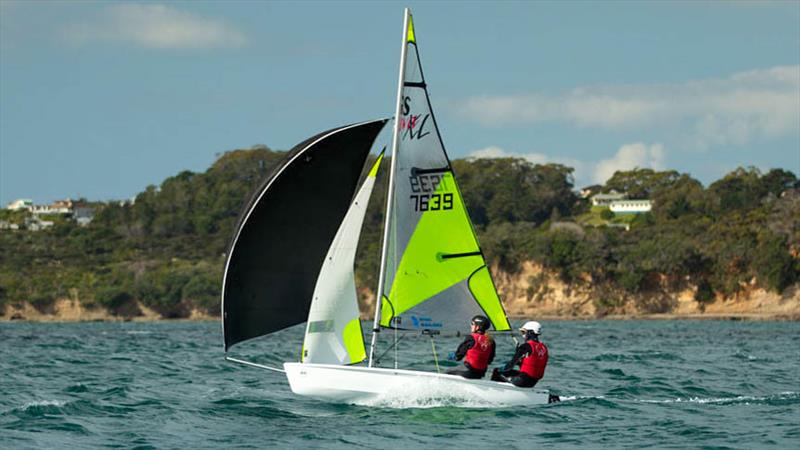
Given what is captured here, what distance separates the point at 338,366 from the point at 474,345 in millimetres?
2223

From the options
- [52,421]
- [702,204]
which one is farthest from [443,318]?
[702,204]

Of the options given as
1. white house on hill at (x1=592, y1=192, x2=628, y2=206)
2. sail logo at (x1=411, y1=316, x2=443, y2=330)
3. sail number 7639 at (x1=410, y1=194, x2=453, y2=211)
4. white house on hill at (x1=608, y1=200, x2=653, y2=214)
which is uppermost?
white house on hill at (x1=592, y1=192, x2=628, y2=206)

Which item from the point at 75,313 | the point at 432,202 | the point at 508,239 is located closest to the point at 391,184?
the point at 432,202

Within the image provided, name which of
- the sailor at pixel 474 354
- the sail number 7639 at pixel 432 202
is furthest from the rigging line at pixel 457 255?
the sailor at pixel 474 354

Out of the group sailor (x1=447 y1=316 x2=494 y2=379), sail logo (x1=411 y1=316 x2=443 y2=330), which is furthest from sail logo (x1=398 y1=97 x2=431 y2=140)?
sailor (x1=447 y1=316 x2=494 y2=379)

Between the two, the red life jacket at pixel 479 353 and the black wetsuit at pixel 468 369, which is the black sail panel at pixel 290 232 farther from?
the red life jacket at pixel 479 353

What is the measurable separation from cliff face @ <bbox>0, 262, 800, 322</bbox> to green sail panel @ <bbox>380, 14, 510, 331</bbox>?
7213 centimetres

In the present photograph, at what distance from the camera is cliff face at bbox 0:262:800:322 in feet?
300

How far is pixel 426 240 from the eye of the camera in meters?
21.2

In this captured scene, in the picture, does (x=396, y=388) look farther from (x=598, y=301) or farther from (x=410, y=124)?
(x=598, y=301)

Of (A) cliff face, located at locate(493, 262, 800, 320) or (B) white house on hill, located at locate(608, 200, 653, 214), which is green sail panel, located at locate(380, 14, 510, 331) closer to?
(A) cliff face, located at locate(493, 262, 800, 320)

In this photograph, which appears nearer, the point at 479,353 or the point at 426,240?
the point at 479,353

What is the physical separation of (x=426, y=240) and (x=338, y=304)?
181cm

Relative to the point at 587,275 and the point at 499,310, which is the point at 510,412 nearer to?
the point at 499,310
